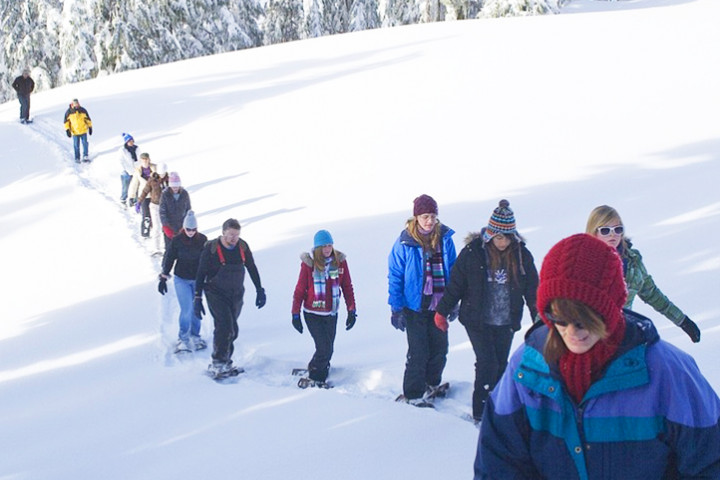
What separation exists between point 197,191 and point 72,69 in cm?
2484

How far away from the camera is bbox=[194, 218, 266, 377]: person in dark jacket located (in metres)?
7.52

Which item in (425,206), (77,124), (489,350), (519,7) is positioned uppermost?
(519,7)

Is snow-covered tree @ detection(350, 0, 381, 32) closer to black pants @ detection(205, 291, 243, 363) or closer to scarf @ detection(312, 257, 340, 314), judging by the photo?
black pants @ detection(205, 291, 243, 363)

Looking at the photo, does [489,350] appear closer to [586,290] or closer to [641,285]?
[641,285]

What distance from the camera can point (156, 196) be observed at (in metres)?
11.7

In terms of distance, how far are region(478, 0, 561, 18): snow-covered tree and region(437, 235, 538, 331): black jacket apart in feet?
96.5

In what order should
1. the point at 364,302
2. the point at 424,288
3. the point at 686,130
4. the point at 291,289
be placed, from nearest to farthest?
the point at 424,288 → the point at 364,302 → the point at 291,289 → the point at 686,130

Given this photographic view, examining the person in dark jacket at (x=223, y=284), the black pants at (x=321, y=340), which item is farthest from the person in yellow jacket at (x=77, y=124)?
the black pants at (x=321, y=340)

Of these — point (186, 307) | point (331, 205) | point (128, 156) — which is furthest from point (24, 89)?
point (186, 307)

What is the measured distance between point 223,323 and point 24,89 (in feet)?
61.1

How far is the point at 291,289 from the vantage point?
9.82 m

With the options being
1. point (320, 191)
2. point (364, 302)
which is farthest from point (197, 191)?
point (364, 302)

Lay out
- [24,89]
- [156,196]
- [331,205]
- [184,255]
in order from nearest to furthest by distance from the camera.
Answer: [184,255] → [156,196] → [331,205] → [24,89]

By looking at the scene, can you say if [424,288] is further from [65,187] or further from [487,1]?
[487,1]
